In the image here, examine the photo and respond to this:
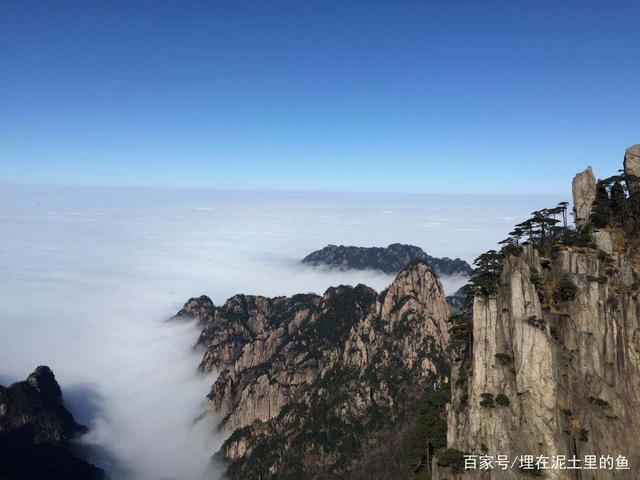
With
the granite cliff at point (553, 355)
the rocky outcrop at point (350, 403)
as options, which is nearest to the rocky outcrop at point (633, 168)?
the granite cliff at point (553, 355)

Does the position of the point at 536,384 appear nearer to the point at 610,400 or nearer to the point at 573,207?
the point at 610,400

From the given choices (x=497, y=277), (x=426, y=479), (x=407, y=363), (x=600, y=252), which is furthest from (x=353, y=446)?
(x=600, y=252)

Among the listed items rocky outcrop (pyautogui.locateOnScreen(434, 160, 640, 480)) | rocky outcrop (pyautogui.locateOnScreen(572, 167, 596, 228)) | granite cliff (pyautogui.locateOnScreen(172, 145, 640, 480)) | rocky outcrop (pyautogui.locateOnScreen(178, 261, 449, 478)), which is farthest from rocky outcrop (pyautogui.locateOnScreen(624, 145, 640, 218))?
rocky outcrop (pyautogui.locateOnScreen(178, 261, 449, 478))

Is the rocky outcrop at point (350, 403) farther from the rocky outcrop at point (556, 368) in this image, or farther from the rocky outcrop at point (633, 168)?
the rocky outcrop at point (633, 168)


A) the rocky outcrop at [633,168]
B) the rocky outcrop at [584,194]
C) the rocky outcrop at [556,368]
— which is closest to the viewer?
the rocky outcrop at [556,368]

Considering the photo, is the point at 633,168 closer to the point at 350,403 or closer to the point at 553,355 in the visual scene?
the point at 553,355

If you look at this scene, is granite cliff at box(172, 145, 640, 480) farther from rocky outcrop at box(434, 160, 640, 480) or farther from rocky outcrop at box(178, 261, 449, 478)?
rocky outcrop at box(178, 261, 449, 478)
